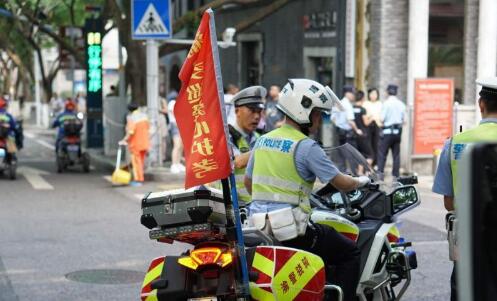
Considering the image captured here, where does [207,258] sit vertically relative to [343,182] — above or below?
below

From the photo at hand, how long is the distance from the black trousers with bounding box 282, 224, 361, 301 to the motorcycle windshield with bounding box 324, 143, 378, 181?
77cm

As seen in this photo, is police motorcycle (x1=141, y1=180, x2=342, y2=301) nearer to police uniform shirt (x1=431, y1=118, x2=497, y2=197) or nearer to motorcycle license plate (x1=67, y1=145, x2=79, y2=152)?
police uniform shirt (x1=431, y1=118, x2=497, y2=197)

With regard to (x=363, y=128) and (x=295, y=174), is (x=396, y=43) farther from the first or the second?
(x=295, y=174)

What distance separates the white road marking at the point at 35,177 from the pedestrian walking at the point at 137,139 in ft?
4.92

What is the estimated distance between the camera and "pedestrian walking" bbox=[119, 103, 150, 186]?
16031 mm

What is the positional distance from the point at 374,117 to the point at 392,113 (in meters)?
1.03

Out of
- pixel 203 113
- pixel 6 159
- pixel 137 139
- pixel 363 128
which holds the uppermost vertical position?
pixel 203 113

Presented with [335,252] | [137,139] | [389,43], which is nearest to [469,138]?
[335,252]

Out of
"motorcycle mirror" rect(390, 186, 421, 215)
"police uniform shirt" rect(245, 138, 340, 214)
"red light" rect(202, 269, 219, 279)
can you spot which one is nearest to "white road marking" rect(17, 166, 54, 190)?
"motorcycle mirror" rect(390, 186, 421, 215)

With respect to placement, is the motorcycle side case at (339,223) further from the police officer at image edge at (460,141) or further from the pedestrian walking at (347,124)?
the pedestrian walking at (347,124)

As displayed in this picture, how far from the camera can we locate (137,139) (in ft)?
53.2

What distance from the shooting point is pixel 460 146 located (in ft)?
16.0

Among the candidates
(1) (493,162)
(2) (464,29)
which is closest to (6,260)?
(1) (493,162)

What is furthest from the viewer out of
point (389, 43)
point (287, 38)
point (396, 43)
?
point (287, 38)
